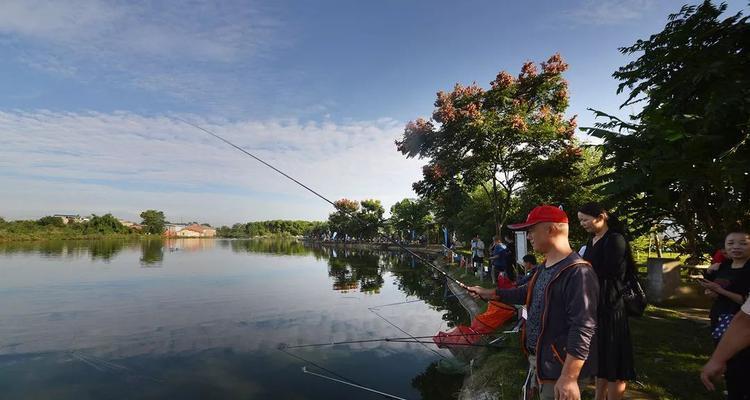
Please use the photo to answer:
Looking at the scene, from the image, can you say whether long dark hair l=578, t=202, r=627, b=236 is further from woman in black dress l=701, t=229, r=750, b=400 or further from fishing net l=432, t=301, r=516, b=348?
fishing net l=432, t=301, r=516, b=348

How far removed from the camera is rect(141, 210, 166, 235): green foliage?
138750 mm

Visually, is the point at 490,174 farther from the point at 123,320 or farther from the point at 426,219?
the point at 426,219

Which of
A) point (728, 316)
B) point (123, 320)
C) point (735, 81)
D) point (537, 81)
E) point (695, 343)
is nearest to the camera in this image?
point (728, 316)

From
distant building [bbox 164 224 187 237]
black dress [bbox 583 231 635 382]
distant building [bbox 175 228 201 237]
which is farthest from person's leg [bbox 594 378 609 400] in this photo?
distant building [bbox 175 228 201 237]

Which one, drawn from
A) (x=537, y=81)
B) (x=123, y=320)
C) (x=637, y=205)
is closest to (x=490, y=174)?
(x=537, y=81)

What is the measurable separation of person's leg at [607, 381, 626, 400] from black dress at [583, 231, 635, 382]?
0.22 feet

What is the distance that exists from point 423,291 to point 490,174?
786cm

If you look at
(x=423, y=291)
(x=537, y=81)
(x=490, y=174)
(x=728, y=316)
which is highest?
(x=537, y=81)

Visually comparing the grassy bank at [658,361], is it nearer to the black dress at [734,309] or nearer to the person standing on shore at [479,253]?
the black dress at [734,309]

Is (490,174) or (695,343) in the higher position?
(490,174)

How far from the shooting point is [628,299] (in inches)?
148

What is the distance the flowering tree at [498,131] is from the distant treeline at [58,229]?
326ft

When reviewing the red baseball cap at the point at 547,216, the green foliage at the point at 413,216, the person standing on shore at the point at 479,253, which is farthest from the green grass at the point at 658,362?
the green foliage at the point at 413,216

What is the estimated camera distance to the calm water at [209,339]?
8.06 metres
